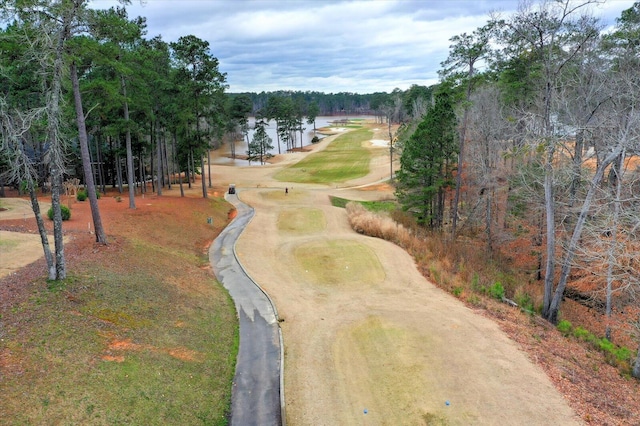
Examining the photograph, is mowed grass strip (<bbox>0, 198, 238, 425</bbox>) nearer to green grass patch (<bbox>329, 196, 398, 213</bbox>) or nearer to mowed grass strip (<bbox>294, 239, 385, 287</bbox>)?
mowed grass strip (<bbox>294, 239, 385, 287</bbox>)

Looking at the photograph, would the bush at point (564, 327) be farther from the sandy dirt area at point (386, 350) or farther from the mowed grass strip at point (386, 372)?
the mowed grass strip at point (386, 372)

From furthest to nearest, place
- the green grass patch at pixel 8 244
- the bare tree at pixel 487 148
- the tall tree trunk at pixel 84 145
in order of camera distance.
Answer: the bare tree at pixel 487 148
the green grass patch at pixel 8 244
the tall tree trunk at pixel 84 145

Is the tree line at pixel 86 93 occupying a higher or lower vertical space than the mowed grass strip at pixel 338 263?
higher

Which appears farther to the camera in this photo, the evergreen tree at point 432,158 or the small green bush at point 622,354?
the evergreen tree at point 432,158

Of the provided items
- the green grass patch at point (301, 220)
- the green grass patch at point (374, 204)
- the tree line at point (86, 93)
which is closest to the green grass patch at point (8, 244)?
the tree line at point (86, 93)

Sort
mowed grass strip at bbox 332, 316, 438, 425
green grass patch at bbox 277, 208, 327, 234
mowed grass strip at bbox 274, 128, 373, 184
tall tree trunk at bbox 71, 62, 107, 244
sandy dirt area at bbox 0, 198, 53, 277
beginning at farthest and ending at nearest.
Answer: mowed grass strip at bbox 274, 128, 373, 184
green grass patch at bbox 277, 208, 327, 234
tall tree trunk at bbox 71, 62, 107, 244
sandy dirt area at bbox 0, 198, 53, 277
mowed grass strip at bbox 332, 316, 438, 425

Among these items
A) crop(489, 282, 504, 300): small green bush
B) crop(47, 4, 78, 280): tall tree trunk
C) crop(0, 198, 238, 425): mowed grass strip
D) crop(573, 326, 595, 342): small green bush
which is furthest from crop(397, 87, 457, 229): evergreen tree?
crop(47, 4, 78, 280): tall tree trunk

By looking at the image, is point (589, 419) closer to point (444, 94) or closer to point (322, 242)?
point (322, 242)

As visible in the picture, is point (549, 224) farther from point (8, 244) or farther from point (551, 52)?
point (8, 244)

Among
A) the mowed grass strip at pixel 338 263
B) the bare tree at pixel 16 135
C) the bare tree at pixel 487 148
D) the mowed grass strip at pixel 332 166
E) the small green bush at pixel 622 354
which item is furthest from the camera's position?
the mowed grass strip at pixel 332 166
